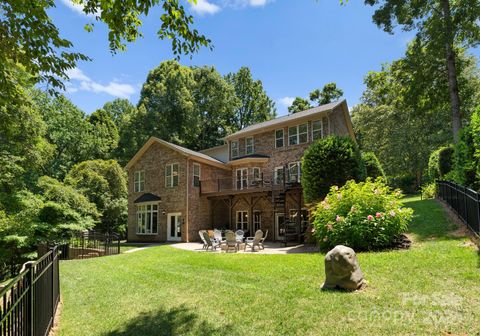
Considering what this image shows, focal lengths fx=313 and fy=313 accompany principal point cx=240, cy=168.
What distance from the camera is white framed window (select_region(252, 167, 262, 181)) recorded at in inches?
926

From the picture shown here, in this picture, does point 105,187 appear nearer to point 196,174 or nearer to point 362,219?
point 196,174

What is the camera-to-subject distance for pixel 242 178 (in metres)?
24.4

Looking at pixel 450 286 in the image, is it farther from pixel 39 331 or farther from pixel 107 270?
pixel 107 270

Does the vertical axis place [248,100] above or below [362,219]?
above

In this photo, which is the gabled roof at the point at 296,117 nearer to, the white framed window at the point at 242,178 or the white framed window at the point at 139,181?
the white framed window at the point at 242,178

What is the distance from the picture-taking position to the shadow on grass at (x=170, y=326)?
464 centimetres

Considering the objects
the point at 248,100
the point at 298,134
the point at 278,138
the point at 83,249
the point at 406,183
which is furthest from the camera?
the point at 248,100

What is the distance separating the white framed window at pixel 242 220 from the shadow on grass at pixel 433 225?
41.2 ft

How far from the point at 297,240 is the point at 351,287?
12.5m

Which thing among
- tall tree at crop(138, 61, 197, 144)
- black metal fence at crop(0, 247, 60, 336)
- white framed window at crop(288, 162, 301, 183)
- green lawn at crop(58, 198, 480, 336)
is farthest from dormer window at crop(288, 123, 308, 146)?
black metal fence at crop(0, 247, 60, 336)

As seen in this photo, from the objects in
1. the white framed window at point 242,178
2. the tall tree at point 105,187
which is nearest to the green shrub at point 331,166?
the white framed window at point 242,178

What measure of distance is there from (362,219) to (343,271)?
168 inches

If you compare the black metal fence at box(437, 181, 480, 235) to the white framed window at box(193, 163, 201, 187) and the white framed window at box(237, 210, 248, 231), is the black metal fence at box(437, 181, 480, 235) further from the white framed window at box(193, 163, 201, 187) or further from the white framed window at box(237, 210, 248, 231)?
the white framed window at box(193, 163, 201, 187)

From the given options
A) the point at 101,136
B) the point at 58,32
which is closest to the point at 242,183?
the point at 58,32
